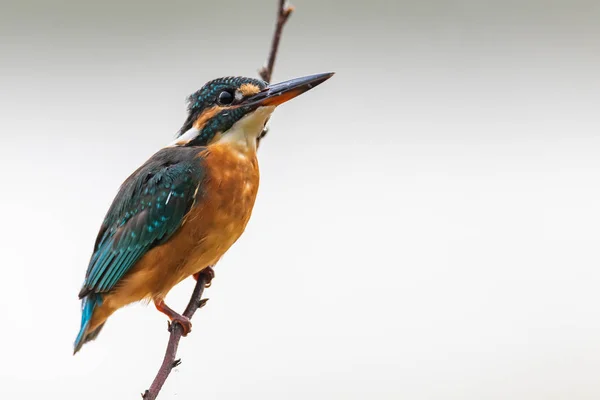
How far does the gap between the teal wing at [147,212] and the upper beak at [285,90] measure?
0.90ft

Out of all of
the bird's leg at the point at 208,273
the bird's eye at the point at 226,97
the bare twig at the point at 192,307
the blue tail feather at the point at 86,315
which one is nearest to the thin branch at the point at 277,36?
the bare twig at the point at 192,307

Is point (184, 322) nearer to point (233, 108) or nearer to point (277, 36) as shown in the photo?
point (233, 108)

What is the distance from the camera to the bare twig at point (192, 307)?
1637mm

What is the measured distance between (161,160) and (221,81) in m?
0.31

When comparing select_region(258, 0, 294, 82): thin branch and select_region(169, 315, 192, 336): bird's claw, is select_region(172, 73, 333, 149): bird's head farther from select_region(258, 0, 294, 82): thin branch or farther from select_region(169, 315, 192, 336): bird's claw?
select_region(169, 315, 192, 336): bird's claw

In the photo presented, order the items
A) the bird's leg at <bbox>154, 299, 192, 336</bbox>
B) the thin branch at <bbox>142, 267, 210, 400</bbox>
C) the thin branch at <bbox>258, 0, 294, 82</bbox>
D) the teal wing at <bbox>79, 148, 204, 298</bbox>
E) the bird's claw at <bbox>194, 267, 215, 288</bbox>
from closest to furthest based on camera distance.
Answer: the thin branch at <bbox>142, 267, 210, 400</bbox>, the thin branch at <bbox>258, 0, 294, 82</bbox>, the bird's leg at <bbox>154, 299, 192, 336</bbox>, the teal wing at <bbox>79, 148, 204, 298</bbox>, the bird's claw at <bbox>194, 267, 215, 288</bbox>

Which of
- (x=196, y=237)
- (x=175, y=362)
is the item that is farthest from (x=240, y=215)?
(x=175, y=362)

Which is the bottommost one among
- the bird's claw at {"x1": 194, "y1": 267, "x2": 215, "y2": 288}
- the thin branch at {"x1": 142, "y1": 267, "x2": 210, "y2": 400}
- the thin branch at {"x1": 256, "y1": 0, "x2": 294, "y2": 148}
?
the thin branch at {"x1": 142, "y1": 267, "x2": 210, "y2": 400}


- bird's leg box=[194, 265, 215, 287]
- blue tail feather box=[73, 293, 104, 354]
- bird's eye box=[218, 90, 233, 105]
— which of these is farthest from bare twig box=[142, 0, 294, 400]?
blue tail feather box=[73, 293, 104, 354]

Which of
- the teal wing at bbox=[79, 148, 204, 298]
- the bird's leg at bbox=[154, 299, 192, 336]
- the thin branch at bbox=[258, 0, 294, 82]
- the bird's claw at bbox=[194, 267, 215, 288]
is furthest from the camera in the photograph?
the bird's claw at bbox=[194, 267, 215, 288]

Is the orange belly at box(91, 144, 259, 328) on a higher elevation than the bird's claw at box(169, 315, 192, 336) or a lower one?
higher

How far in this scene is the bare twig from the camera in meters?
1.64

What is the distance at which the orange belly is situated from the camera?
219 cm

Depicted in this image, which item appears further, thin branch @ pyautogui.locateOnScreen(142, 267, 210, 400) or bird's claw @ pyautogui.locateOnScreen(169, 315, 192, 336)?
bird's claw @ pyautogui.locateOnScreen(169, 315, 192, 336)
